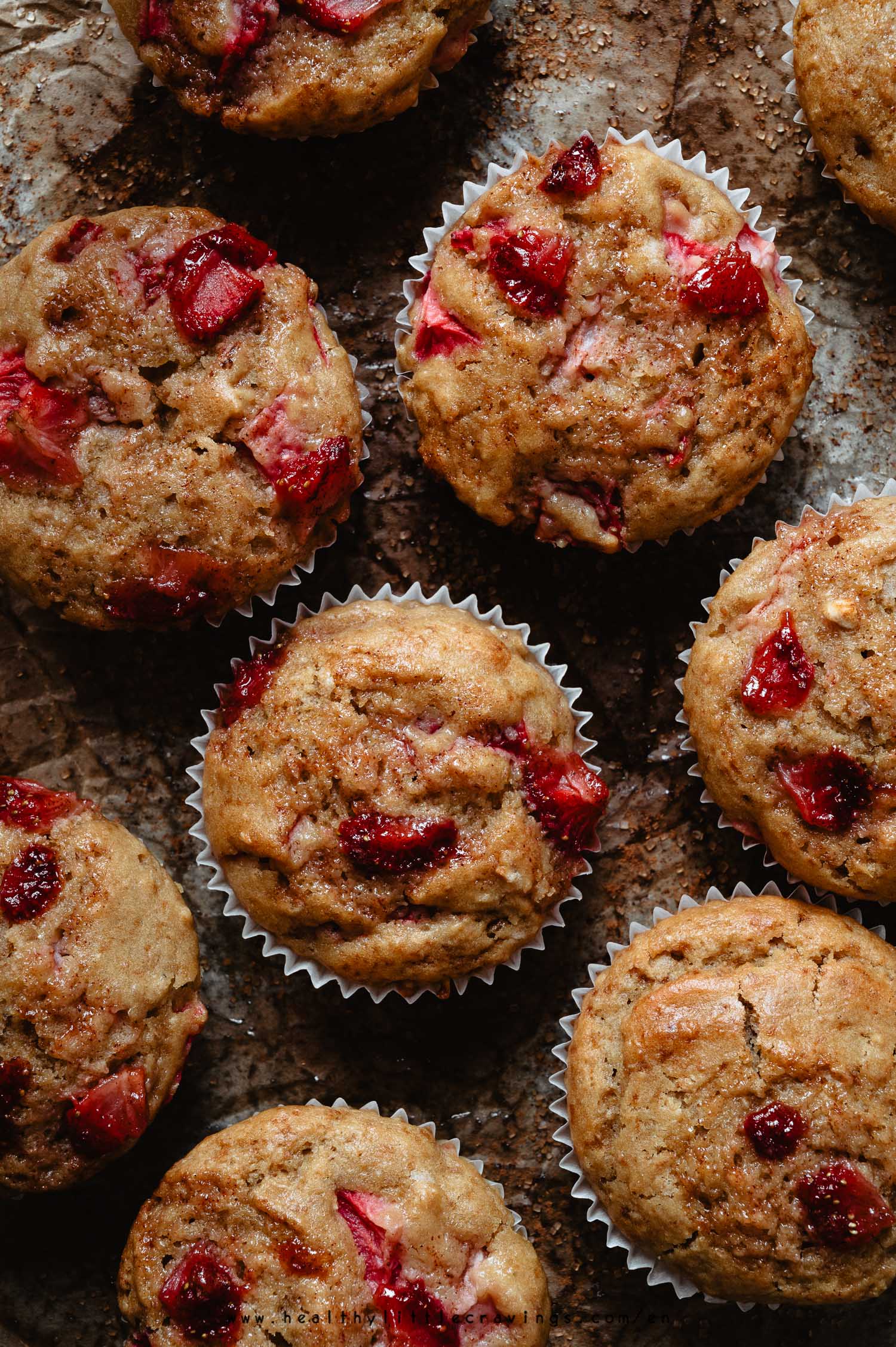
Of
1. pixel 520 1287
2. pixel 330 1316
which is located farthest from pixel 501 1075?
pixel 330 1316

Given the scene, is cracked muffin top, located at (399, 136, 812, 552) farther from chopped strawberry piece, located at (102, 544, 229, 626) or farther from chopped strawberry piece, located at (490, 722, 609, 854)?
chopped strawberry piece, located at (102, 544, 229, 626)

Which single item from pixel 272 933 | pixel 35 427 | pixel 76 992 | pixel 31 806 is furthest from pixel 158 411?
pixel 76 992

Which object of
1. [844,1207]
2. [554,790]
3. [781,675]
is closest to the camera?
[844,1207]

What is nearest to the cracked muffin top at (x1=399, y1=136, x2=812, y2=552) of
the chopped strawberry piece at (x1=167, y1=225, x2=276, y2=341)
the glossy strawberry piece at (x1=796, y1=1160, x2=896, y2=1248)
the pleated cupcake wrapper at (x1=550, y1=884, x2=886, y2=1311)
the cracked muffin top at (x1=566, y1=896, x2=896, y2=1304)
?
the chopped strawberry piece at (x1=167, y1=225, x2=276, y2=341)

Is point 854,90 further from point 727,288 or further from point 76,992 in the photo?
point 76,992

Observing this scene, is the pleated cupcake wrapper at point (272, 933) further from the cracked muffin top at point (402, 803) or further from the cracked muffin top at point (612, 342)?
the cracked muffin top at point (612, 342)

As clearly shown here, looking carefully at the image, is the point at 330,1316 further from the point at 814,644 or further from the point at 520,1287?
the point at 814,644
